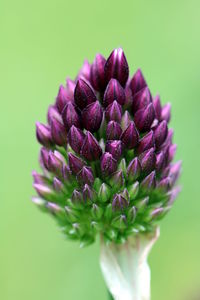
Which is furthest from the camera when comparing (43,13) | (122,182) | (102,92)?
(43,13)

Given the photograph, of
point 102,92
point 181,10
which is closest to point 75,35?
point 181,10

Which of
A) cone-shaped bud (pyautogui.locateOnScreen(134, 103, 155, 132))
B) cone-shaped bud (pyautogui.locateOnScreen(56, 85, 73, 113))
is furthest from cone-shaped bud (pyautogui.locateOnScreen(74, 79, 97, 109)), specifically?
cone-shaped bud (pyautogui.locateOnScreen(134, 103, 155, 132))

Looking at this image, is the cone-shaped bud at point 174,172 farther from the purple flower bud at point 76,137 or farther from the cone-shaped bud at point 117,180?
the purple flower bud at point 76,137

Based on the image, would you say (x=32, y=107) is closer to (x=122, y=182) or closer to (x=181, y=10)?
(x=181, y=10)

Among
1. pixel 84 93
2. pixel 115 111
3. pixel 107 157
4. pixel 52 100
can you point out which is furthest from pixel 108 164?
pixel 52 100

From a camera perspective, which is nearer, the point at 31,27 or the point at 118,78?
the point at 118,78

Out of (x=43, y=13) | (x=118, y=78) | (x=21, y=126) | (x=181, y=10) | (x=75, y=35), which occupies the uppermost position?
(x=43, y=13)

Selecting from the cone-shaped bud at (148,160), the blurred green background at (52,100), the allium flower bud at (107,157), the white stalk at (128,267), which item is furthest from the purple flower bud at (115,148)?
the blurred green background at (52,100)

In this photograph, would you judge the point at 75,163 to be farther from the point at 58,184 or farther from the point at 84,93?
the point at 84,93
